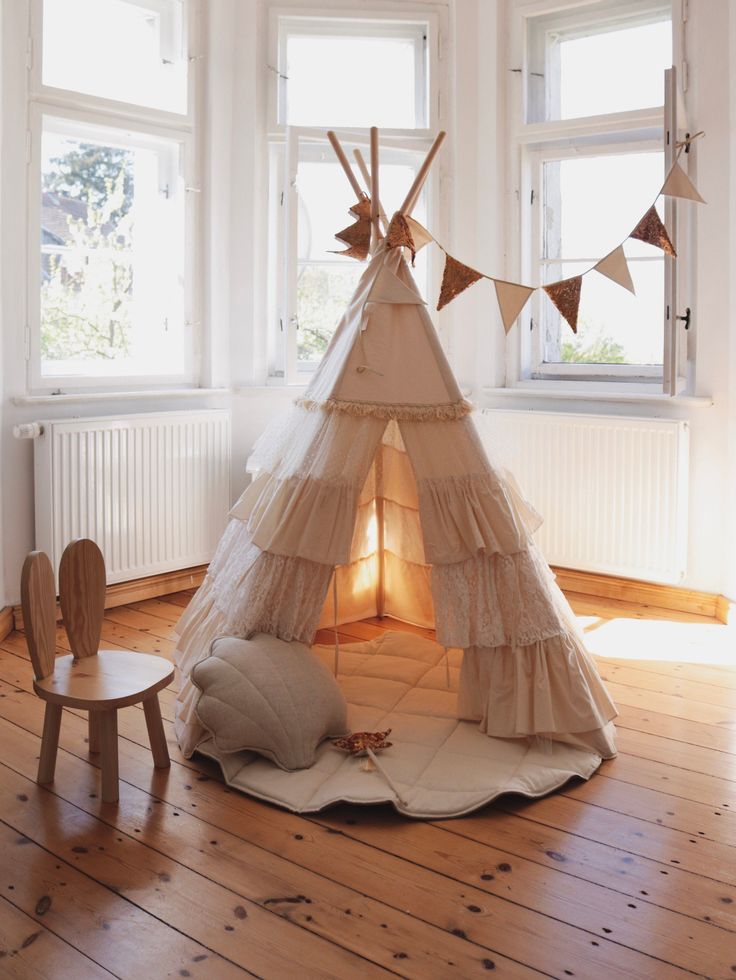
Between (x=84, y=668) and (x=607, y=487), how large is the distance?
236 centimetres

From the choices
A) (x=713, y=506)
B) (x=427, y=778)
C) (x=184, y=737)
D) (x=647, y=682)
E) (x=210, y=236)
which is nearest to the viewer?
(x=427, y=778)

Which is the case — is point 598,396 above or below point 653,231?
below

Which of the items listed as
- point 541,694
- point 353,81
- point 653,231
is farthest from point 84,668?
point 353,81

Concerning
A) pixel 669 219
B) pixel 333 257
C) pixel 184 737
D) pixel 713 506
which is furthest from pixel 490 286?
pixel 184 737

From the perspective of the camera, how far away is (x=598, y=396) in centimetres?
405

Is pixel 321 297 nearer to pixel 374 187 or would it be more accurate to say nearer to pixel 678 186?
pixel 374 187

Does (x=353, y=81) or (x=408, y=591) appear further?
(x=353, y=81)

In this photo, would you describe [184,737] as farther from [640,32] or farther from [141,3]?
[640,32]

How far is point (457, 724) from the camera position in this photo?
105 inches

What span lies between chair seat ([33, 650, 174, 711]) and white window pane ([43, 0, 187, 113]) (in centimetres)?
237

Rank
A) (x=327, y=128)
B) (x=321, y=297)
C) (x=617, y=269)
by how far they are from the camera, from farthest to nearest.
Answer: (x=321, y=297), (x=327, y=128), (x=617, y=269)

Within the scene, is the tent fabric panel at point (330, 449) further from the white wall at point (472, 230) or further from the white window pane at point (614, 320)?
the white window pane at point (614, 320)

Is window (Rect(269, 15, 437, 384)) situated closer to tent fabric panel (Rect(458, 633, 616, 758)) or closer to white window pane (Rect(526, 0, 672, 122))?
white window pane (Rect(526, 0, 672, 122))

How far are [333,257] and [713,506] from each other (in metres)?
1.93
